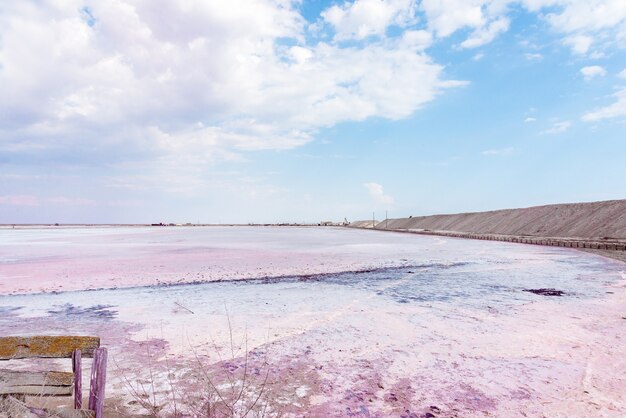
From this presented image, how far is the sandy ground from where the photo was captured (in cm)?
529

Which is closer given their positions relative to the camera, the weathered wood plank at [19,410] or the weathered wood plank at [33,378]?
the weathered wood plank at [19,410]

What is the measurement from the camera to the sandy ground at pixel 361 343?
17.3 ft

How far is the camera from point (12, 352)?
145 inches

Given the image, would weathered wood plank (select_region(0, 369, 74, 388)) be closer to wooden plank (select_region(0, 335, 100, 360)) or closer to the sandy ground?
wooden plank (select_region(0, 335, 100, 360))

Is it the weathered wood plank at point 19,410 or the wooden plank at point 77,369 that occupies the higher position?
the wooden plank at point 77,369

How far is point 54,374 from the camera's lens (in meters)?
3.70

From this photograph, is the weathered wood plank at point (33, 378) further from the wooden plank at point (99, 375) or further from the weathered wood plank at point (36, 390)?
the wooden plank at point (99, 375)

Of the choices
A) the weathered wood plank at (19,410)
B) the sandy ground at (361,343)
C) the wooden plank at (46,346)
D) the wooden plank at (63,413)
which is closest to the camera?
the weathered wood plank at (19,410)

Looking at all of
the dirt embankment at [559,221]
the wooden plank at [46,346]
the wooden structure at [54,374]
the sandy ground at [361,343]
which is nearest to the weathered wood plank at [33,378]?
the wooden structure at [54,374]

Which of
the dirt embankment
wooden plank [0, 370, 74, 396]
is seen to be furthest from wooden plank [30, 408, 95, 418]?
the dirt embankment

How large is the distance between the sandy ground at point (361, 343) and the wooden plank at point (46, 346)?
1.56 m

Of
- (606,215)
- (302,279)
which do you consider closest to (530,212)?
(606,215)

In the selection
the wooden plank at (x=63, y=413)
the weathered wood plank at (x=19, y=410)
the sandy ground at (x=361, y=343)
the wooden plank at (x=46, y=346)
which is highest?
the wooden plank at (x=46, y=346)

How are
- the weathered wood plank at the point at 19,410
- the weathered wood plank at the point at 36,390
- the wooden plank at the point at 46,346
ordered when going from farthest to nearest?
1. the wooden plank at the point at 46,346
2. the weathered wood plank at the point at 36,390
3. the weathered wood plank at the point at 19,410
